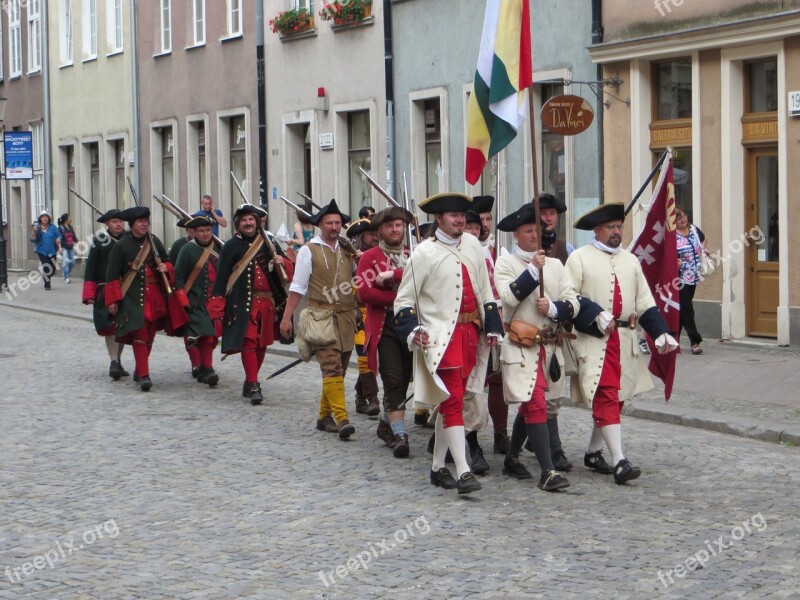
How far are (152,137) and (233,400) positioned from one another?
21475 mm

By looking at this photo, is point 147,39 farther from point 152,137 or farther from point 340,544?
point 340,544

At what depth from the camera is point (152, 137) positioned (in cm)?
3406

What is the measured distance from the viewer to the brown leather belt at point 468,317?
914 cm

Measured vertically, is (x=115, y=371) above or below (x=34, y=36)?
below

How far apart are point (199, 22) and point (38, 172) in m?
11.8

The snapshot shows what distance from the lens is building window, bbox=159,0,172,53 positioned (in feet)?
108

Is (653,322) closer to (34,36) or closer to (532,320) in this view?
(532,320)

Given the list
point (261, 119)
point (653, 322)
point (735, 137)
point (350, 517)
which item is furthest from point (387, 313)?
point (261, 119)

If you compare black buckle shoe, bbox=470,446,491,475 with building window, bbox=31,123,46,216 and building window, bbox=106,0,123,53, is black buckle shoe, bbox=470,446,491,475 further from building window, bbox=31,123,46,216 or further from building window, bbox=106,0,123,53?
building window, bbox=31,123,46,216

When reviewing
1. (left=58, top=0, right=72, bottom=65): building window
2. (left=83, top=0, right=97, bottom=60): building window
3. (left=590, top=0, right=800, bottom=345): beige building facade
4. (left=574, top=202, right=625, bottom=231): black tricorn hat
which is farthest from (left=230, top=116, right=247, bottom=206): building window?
(left=574, top=202, right=625, bottom=231): black tricorn hat

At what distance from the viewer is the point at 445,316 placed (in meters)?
9.08

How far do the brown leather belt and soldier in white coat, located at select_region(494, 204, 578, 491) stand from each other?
0.19 metres

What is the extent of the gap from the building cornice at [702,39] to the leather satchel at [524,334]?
337 inches

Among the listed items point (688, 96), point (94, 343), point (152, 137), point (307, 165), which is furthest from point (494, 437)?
point (152, 137)
